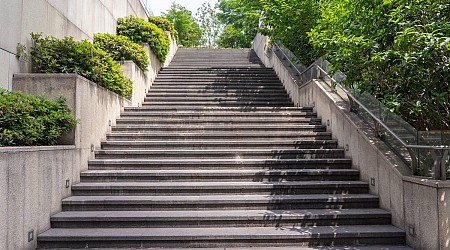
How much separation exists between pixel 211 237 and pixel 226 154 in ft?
8.41

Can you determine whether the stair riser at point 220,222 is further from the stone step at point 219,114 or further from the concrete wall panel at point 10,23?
the stone step at point 219,114

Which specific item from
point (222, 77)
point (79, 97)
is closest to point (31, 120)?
point (79, 97)

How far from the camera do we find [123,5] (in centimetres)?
1280

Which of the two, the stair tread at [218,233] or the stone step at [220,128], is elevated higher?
the stone step at [220,128]

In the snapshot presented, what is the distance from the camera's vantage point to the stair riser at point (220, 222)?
16.6 ft

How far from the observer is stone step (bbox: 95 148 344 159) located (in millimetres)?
7012

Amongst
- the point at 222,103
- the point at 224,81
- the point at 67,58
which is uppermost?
the point at 224,81

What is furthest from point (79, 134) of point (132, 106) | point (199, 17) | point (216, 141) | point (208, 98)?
Result: point (199, 17)

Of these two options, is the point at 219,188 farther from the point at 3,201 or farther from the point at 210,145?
the point at 3,201

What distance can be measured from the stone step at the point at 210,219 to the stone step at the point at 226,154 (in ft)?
6.08

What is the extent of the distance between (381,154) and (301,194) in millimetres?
1566

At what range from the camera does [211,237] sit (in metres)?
4.76

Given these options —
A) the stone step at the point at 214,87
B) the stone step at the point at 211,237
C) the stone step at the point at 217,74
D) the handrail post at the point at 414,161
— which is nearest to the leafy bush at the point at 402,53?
the handrail post at the point at 414,161

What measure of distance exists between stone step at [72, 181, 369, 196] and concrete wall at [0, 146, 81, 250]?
544 millimetres
